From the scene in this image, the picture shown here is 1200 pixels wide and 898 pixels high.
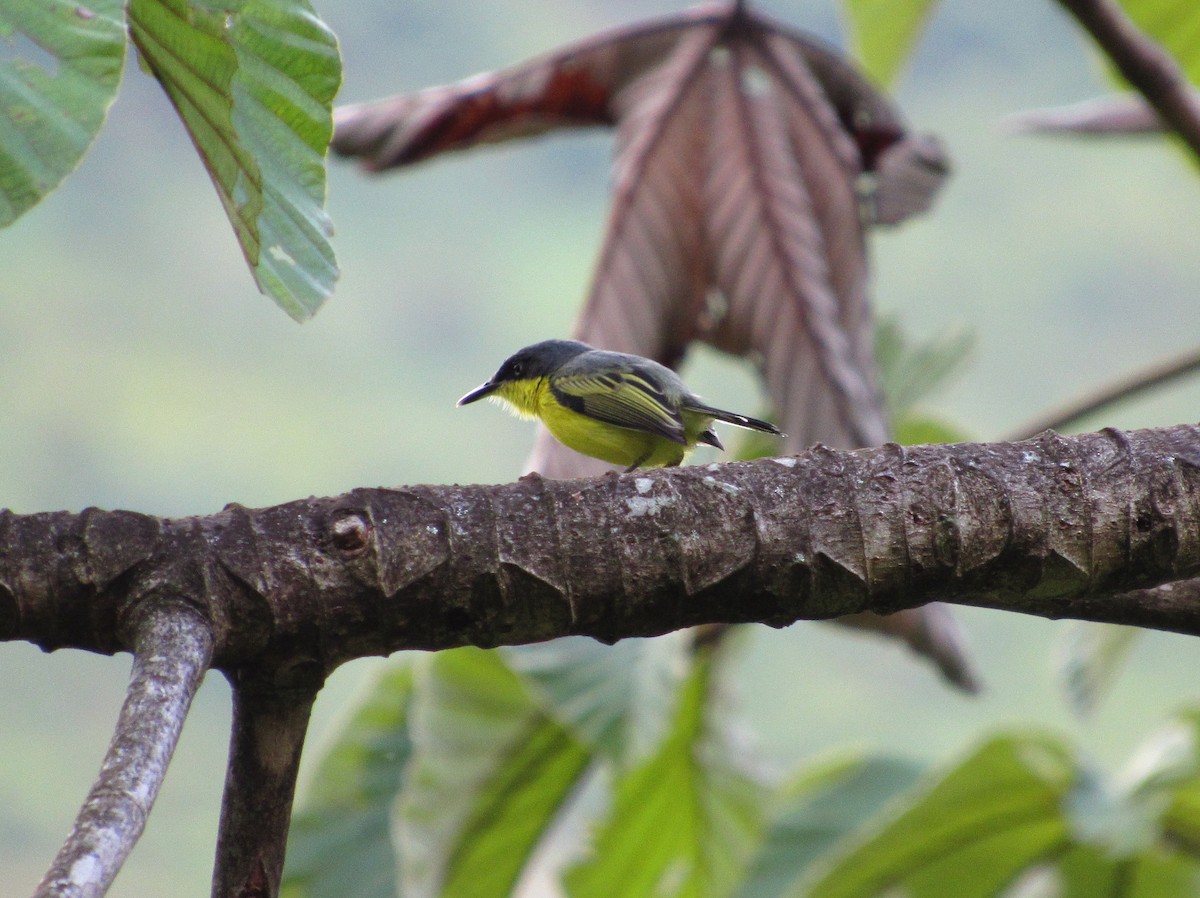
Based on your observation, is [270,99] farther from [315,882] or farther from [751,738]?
[751,738]

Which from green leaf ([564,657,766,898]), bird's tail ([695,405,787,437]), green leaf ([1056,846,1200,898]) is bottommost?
green leaf ([1056,846,1200,898])

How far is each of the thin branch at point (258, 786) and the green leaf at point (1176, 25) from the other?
4.66 metres

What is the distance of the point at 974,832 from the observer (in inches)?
191

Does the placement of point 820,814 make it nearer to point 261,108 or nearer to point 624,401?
point 624,401

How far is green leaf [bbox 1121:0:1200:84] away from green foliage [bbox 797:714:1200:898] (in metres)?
2.57

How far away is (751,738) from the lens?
604 centimetres

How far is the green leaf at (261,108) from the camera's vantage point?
6.24ft

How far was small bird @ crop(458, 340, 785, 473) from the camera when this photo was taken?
3.58 m

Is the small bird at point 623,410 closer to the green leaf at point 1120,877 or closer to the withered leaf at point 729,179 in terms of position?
the withered leaf at point 729,179

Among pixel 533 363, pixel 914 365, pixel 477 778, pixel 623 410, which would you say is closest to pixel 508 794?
pixel 477 778

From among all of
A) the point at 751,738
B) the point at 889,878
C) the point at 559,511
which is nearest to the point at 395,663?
the point at 751,738

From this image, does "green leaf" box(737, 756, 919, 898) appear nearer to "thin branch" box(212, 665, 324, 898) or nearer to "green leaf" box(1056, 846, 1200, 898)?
"green leaf" box(1056, 846, 1200, 898)

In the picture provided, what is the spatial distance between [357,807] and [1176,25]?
4.46 metres

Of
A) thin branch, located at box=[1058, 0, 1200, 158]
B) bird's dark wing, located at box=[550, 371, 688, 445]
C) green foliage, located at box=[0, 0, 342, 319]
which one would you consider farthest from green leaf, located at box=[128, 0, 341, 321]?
thin branch, located at box=[1058, 0, 1200, 158]
